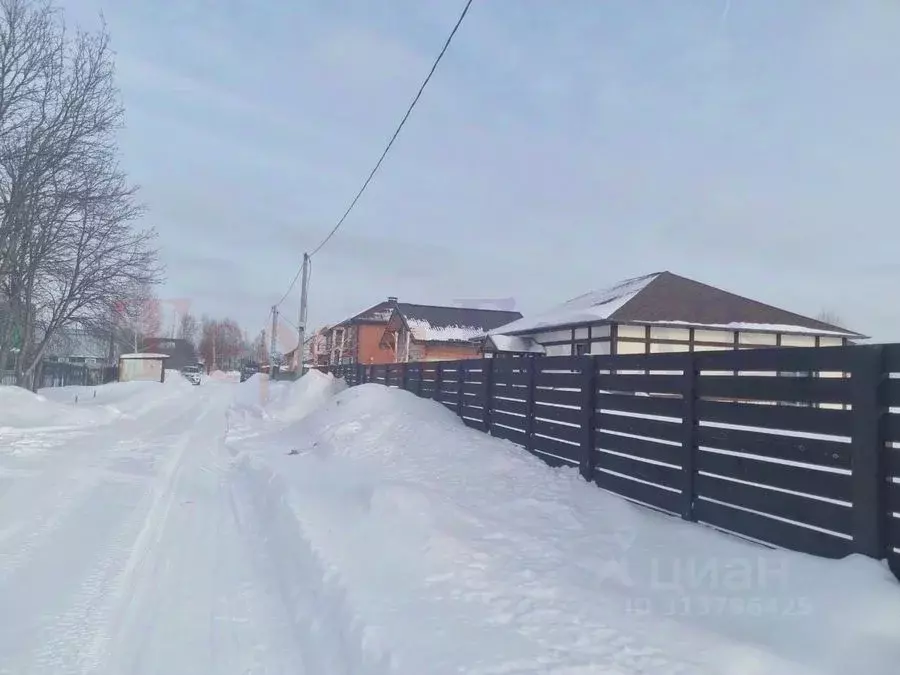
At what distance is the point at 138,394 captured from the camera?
95.4ft

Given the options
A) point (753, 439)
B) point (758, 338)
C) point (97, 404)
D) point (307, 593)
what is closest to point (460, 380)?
point (307, 593)

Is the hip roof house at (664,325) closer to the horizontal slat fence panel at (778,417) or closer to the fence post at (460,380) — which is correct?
the fence post at (460,380)

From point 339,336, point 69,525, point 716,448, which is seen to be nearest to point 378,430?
point 69,525

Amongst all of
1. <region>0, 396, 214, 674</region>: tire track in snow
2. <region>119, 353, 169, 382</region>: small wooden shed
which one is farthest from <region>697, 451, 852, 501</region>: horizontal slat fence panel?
<region>119, 353, 169, 382</region>: small wooden shed

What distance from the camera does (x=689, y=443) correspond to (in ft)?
Answer: 17.4

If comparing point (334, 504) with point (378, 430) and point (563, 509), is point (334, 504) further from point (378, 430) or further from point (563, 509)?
point (378, 430)

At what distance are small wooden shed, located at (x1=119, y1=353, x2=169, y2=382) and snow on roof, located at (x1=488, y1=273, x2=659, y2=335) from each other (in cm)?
2950

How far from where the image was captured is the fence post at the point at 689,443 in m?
5.23

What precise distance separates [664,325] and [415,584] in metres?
17.1

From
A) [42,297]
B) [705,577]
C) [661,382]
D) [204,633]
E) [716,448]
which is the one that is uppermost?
[42,297]

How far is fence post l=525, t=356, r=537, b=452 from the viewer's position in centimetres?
845

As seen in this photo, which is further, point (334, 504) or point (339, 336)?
point (339, 336)

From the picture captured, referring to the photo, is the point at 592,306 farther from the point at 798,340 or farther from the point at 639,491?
the point at 639,491

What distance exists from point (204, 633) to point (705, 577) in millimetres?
3217
